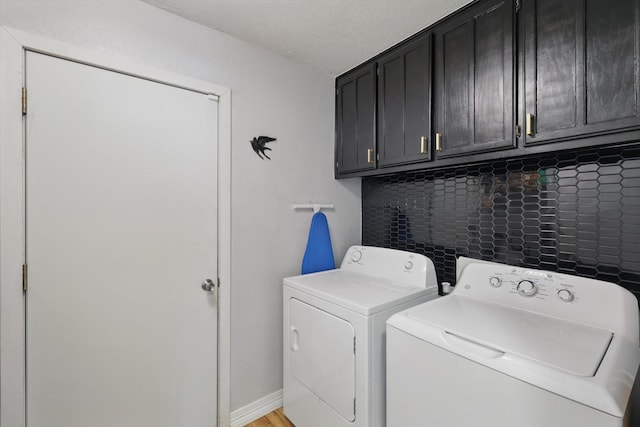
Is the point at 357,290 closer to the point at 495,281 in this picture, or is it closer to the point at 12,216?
the point at 495,281

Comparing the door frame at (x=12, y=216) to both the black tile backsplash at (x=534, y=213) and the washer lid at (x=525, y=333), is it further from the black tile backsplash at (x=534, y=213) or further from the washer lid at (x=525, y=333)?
the black tile backsplash at (x=534, y=213)

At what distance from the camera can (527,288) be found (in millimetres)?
1268

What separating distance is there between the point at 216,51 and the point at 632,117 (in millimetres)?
1948

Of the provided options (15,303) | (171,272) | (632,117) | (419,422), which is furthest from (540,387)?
(15,303)

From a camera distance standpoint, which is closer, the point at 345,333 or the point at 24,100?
the point at 24,100

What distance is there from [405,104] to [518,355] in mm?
1379

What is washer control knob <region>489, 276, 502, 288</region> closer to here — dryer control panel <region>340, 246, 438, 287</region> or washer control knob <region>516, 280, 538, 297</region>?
washer control knob <region>516, 280, 538, 297</region>

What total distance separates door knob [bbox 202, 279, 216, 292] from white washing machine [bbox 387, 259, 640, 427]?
41.6 inches

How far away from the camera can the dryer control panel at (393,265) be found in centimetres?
163

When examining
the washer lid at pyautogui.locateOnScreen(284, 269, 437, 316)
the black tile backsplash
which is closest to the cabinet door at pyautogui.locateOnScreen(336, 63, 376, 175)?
the black tile backsplash

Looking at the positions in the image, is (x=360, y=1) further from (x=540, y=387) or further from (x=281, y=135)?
(x=540, y=387)

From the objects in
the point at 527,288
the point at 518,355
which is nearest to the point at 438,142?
the point at 527,288

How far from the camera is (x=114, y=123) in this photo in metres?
1.37

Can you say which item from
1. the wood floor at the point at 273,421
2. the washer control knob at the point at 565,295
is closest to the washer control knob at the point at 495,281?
Result: the washer control knob at the point at 565,295
